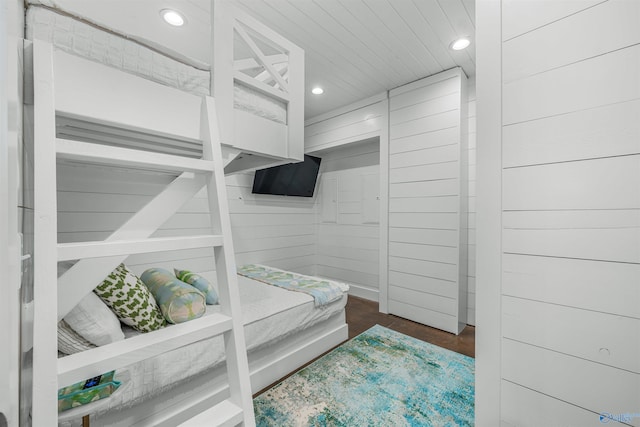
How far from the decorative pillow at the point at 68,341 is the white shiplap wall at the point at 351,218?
3007mm

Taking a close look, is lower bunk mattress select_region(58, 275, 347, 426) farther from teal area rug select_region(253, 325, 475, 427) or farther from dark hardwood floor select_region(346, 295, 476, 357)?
dark hardwood floor select_region(346, 295, 476, 357)

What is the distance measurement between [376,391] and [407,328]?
1096mm

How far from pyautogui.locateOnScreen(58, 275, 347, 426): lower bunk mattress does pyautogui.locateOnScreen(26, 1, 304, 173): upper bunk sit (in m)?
0.94

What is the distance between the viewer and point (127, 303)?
122cm

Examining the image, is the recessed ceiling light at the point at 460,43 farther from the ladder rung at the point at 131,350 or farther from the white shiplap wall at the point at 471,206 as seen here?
the ladder rung at the point at 131,350

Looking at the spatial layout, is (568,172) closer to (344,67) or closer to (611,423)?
(611,423)

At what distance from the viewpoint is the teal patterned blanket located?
2.16m

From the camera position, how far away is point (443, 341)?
237 centimetres

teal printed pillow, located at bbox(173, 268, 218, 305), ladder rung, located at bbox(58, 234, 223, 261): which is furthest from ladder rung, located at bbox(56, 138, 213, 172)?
teal printed pillow, located at bbox(173, 268, 218, 305)

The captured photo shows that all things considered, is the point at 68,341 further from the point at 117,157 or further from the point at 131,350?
the point at 117,157

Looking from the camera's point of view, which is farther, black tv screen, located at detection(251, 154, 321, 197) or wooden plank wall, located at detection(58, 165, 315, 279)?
black tv screen, located at detection(251, 154, 321, 197)

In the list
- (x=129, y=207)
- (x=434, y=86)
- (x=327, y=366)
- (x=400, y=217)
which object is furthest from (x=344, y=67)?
(x=327, y=366)

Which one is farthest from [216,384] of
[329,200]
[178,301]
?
[329,200]

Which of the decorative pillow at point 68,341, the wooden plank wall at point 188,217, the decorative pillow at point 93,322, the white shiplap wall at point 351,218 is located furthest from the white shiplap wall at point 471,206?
the decorative pillow at point 68,341
